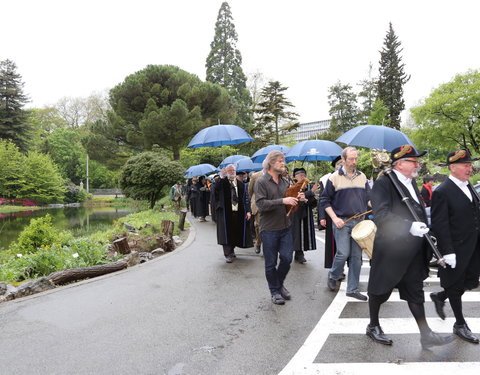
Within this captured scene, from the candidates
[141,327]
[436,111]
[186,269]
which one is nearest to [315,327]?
[141,327]

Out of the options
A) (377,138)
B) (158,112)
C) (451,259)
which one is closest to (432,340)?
(451,259)

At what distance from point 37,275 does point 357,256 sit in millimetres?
5480

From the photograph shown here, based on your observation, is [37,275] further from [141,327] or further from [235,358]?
[235,358]

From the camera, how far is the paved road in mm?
3240

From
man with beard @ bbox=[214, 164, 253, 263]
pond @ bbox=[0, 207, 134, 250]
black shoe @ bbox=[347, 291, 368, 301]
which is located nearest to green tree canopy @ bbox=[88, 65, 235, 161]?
pond @ bbox=[0, 207, 134, 250]

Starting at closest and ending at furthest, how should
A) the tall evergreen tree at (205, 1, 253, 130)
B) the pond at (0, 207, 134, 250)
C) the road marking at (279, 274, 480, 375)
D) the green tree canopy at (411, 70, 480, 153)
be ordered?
1. the road marking at (279, 274, 480, 375)
2. the pond at (0, 207, 134, 250)
3. the green tree canopy at (411, 70, 480, 153)
4. the tall evergreen tree at (205, 1, 253, 130)

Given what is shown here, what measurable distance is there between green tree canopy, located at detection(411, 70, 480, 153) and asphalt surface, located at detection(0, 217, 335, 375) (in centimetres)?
3135

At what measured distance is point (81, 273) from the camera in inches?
248

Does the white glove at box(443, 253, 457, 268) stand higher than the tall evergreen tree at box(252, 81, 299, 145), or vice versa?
the tall evergreen tree at box(252, 81, 299, 145)

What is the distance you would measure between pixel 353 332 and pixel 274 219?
1.59 m

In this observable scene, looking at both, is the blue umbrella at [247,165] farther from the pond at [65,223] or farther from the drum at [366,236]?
the drum at [366,236]

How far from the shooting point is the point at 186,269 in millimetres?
7043

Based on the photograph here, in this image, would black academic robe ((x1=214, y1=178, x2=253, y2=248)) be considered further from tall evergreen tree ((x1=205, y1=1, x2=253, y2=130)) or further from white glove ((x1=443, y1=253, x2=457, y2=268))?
tall evergreen tree ((x1=205, y1=1, x2=253, y2=130))

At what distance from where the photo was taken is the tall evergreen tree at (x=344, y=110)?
190ft
